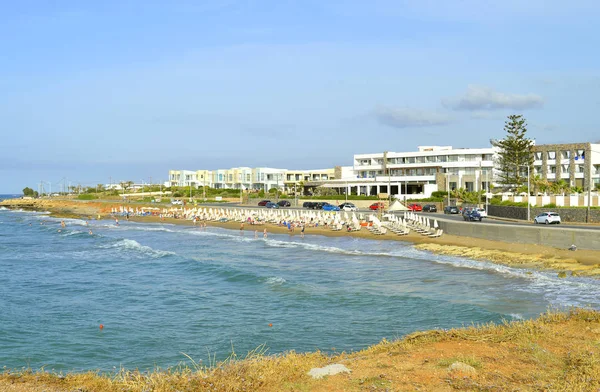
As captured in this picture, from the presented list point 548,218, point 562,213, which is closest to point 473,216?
point 562,213

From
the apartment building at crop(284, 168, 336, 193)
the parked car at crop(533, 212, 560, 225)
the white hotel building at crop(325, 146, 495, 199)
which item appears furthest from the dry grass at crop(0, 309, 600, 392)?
the apartment building at crop(284, 168, 336, 193)

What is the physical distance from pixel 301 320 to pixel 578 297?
1073 centimetres

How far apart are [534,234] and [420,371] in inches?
1150

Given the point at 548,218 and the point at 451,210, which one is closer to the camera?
the point at 548,218

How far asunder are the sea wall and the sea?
5.12 m

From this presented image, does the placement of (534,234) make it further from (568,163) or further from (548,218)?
(568,163)

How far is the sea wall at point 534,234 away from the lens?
32.5 meters

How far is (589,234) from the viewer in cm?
3238

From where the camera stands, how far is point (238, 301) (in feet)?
76.7

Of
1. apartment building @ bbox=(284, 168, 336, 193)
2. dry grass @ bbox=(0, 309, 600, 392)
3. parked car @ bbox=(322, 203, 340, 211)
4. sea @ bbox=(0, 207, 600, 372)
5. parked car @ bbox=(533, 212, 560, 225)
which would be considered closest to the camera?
dry grass @ bbox=(0, 309, 600, 392)

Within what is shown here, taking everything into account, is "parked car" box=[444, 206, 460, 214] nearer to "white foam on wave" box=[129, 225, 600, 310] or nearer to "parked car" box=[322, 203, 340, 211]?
"parked car" box=[322, 203, 340, 211]

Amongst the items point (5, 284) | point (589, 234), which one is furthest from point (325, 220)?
point (5, 284)

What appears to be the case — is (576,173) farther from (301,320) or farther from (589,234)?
(301,320)

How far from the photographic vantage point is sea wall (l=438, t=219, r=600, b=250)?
32469 millimetres
